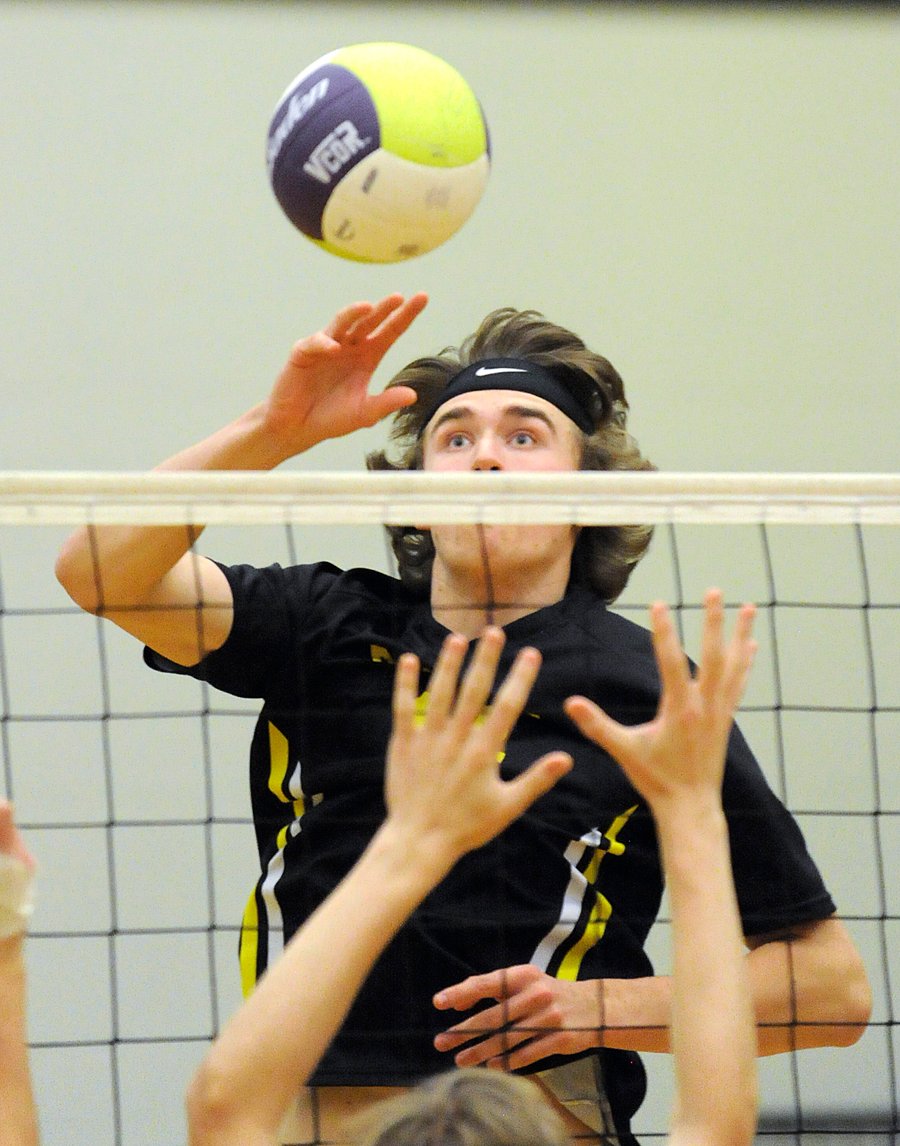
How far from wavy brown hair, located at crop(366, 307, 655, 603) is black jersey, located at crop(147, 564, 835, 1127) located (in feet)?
0.56

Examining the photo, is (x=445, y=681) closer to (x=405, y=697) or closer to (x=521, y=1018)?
(x=405, y=697)

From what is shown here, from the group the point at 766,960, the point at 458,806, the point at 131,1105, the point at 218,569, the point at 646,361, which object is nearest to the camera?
the point at 458,806

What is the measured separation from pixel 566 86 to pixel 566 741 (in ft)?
7.36

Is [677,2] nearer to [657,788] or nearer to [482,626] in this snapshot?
[482,626]

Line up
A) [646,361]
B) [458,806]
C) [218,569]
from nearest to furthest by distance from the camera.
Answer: [458,806]
[218,569]
[646,361]

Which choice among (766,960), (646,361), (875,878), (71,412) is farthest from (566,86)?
(766,960)

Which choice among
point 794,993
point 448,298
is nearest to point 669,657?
point 794,993

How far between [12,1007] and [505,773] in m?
0.84

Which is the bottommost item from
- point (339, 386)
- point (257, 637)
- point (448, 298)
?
point (257, 637)

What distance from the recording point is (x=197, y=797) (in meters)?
3.62

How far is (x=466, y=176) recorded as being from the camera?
225 cm

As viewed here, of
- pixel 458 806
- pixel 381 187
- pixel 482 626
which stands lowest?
pixel 458 806

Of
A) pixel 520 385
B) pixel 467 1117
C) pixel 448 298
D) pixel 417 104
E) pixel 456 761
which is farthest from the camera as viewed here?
pixel 448 298

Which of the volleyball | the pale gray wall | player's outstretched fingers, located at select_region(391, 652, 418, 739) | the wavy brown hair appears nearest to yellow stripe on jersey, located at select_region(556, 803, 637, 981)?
the wavy brown hair
